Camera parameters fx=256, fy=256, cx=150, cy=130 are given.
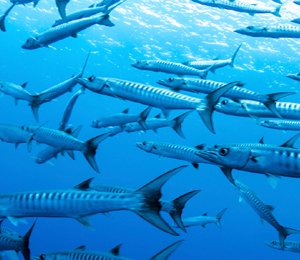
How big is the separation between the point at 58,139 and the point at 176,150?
8.17ft

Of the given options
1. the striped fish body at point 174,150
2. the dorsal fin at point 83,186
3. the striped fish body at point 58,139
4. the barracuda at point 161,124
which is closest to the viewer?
the dorsal fin at point 83,186

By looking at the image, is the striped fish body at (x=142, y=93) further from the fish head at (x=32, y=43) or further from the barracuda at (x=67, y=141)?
the fish head at (x=32, y=43)

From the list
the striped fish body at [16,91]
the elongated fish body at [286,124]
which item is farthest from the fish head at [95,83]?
the elongated fish body at [286,124]

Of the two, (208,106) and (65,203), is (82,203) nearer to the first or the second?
(65,203)

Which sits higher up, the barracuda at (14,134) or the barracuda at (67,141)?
the barracuda at (67,141)

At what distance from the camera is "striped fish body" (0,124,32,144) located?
556 centimetres

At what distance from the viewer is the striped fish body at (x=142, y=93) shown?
171 inches

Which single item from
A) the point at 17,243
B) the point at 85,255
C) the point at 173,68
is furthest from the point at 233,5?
the point at 17,243

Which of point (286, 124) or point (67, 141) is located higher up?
point (286, 124)

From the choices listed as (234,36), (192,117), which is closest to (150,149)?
(234,36)

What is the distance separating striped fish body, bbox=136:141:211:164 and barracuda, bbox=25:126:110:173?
1973 millimetres

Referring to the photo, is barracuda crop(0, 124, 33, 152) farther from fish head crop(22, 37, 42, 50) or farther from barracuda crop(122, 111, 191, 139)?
barracuda crop(122, 111, 191, 139)

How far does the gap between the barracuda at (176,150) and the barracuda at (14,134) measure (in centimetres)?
270

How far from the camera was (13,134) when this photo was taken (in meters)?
5.67
